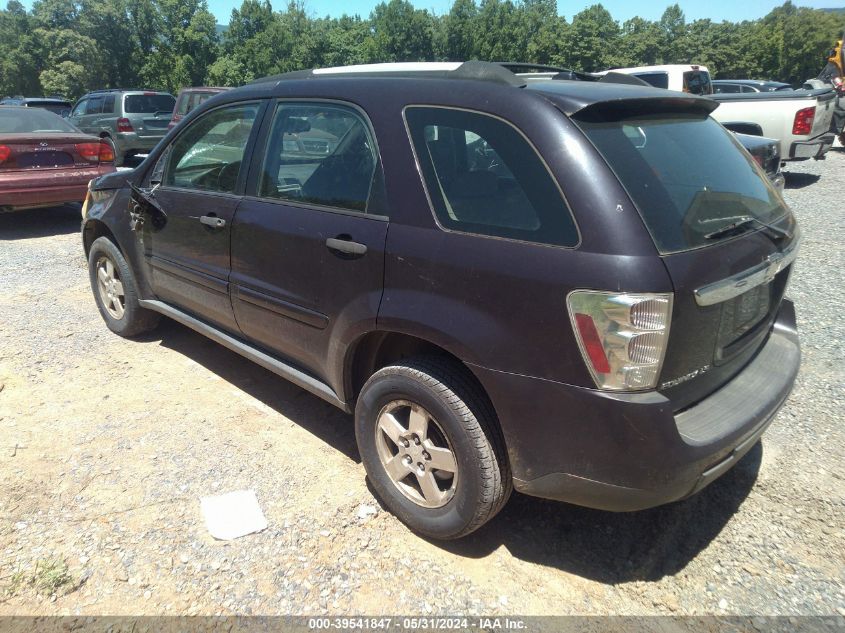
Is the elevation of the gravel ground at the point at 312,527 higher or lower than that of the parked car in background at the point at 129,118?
lower

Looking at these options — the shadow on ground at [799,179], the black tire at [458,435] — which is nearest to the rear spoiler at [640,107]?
the black tire at [458,435]

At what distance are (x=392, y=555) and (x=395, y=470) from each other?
0.35m

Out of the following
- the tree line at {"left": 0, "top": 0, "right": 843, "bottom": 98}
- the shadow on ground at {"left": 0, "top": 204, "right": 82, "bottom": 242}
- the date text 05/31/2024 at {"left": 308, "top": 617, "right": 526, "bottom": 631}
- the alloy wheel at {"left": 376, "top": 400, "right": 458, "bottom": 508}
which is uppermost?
the tree line at {"left": 0, "top": 0, "right": 843, "bottom": 98}

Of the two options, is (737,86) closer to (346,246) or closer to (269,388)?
(269,388)

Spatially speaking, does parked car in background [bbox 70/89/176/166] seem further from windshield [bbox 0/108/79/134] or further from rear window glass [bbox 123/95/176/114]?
windshield [bbox 0/108/79/134]

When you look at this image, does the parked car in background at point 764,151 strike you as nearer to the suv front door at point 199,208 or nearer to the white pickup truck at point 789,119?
the white pickup truck at point 789,119

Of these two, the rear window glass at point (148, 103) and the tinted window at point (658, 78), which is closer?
the tinted window at point (658, 78)

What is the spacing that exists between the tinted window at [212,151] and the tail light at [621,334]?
2277 millimetres

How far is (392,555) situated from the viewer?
8.76 feet

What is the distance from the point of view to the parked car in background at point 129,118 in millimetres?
13711

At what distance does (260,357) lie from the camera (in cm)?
352

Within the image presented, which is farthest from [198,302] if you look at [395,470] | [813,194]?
[813,194]

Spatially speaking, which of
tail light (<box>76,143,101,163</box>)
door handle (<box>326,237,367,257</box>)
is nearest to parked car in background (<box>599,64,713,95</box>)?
tail light (<box>76,143,101,163</box>)

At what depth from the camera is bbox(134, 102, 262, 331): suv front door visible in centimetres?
356
